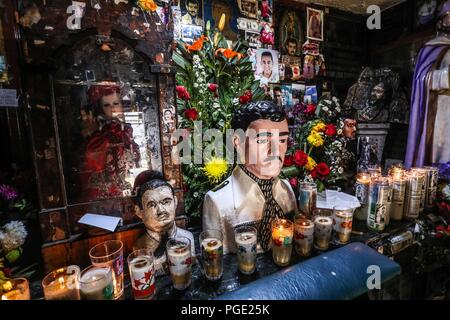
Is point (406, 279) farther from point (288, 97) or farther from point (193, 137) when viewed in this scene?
point (288, 97)

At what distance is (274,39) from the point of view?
3.80m

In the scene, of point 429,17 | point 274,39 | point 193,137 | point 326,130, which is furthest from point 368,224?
point 429,17

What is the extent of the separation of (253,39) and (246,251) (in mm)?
3385

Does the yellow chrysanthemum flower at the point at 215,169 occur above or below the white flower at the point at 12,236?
above

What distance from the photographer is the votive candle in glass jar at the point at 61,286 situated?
3.49 feet

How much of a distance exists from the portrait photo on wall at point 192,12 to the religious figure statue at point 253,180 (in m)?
2.28

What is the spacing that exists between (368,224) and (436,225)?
671 mm

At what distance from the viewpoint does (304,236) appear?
1.52 metres

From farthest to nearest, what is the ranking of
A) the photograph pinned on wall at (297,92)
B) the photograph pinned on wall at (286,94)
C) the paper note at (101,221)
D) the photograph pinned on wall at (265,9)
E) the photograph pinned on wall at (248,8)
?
the photograph pinned on wall at (297,92), the photograph pinned on wall at (286,94), the photograph pinned on wall at (265,9), the photograph pinned on wall at (248,8), the paper note at (101,221)

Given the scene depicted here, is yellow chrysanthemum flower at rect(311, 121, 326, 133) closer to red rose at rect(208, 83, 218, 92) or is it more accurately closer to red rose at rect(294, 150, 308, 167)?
red rose at rect(294, 150, 308, 167)

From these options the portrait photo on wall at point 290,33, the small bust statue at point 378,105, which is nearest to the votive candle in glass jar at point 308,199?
the portrait photo on wall at point 290,33

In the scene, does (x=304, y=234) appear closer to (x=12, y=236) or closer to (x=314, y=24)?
(x=12, y=236)

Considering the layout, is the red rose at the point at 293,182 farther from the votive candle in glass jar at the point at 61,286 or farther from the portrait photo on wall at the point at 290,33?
the portrait photo on wall at the point at 290,33

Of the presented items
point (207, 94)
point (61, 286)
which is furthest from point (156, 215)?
point (207, 94)
